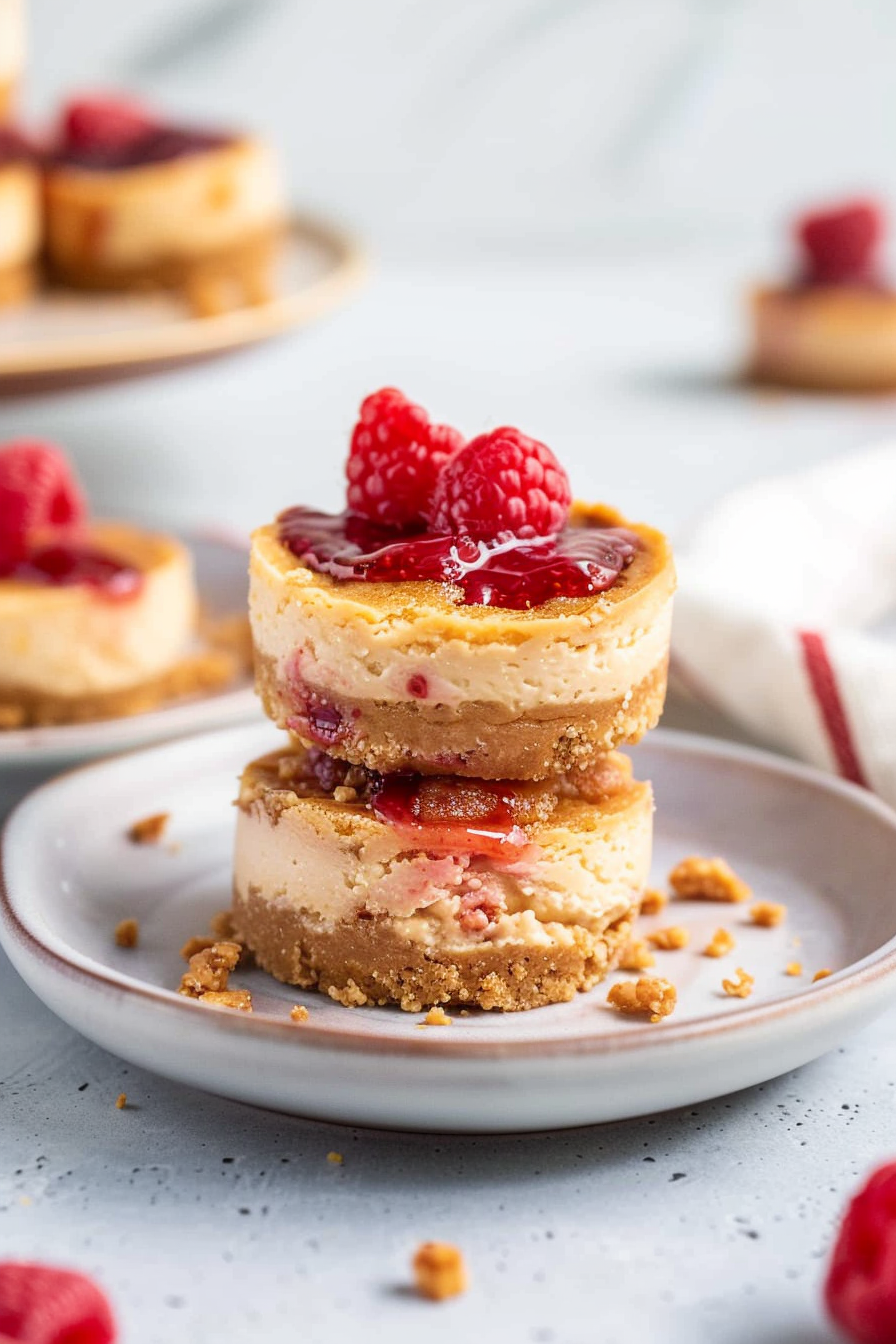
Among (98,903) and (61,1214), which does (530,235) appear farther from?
(61,1214)

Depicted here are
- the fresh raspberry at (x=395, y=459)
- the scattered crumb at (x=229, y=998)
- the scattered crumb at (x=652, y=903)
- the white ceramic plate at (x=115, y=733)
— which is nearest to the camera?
the scattered crumb at (x=229, y=998)

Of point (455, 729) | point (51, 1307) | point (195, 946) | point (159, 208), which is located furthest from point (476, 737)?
point (159, 208)

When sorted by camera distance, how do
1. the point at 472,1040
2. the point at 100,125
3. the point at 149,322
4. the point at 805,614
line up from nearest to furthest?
the point at 472,1040 < the point at 805,614 < the point at 149,322 < the point at 100,125

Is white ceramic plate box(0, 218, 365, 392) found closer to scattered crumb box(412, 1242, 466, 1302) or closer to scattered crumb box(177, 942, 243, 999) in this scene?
scattered crumb box(177, 942, 243, 999)

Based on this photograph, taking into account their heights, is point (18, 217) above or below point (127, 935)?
above

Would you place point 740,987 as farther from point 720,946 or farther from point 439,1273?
point 439,1273

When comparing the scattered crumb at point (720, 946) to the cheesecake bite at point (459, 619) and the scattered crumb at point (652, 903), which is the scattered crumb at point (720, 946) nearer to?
the scattered crumb at point (652, 903)

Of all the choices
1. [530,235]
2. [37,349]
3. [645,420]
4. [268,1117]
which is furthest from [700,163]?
[268,1117]

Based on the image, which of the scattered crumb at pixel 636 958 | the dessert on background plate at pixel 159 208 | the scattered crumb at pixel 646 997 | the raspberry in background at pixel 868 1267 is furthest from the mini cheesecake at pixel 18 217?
the raspberry in background at pixel 868 1267
